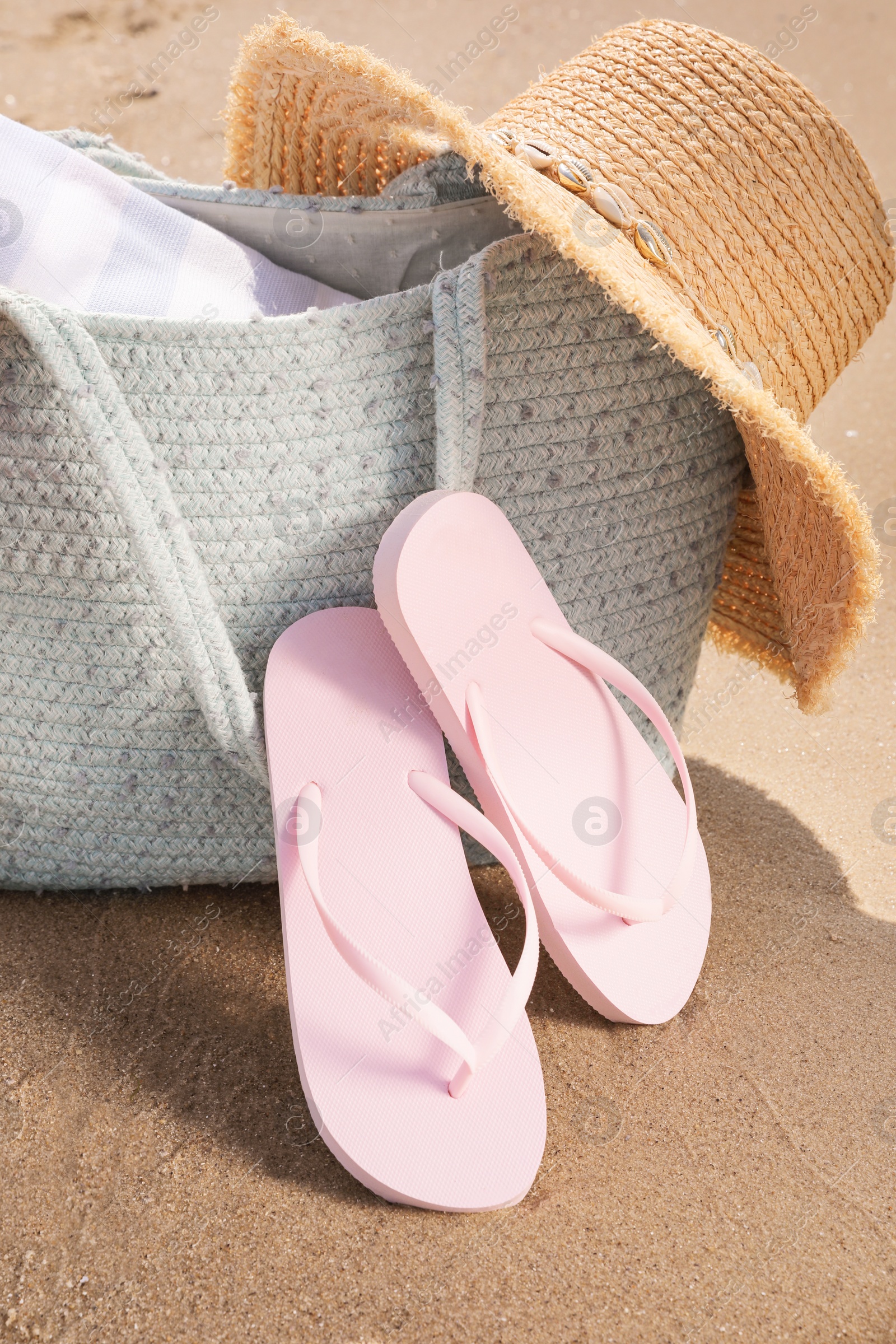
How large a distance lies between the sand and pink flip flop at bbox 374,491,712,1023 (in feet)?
0.20

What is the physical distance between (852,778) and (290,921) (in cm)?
66

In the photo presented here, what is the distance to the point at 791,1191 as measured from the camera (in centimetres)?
67

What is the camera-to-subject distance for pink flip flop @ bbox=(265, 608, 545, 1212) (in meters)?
0.64

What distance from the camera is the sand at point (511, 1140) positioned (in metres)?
0.60

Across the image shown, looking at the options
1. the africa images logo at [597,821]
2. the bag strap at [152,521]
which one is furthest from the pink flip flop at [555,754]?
the bag strap at [152,521]

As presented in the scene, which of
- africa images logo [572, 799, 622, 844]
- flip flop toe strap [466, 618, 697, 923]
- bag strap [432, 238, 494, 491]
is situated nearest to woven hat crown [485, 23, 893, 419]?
bag strap [432, 238, 494, 491]

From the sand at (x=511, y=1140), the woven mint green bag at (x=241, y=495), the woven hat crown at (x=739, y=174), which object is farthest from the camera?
the woven hat crown at (x=739, y=174)

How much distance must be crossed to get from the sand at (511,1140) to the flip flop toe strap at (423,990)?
101 mm

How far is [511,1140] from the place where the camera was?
65 cm

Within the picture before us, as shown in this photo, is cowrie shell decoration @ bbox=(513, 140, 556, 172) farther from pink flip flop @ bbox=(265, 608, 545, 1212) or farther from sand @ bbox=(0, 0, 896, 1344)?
sand @ bbox=(0, 0, 896, 1344)

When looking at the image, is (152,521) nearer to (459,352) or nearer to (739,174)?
(459,352)

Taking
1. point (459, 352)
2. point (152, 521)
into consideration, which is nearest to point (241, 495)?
point (152, 521)

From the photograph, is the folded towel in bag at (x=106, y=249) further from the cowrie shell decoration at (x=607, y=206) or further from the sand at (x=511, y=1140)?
the sand at (x=511, y=1140)

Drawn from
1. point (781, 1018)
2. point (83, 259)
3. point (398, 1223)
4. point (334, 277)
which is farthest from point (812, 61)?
point (398, 1223)
